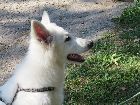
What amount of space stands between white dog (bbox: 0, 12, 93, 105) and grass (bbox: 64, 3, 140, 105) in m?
1.31

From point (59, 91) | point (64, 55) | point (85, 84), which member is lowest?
point (85, 84)

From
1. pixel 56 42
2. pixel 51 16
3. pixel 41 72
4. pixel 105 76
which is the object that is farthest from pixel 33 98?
pixel 51 16

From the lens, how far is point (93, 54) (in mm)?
6801

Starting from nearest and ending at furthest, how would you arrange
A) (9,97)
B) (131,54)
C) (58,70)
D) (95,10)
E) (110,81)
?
(9,97), (58,70), (110,81), (131,54), (95,10)

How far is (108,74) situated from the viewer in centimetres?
620

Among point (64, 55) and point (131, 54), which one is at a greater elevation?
point (64, 55)

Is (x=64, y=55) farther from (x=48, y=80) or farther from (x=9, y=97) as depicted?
(x=9, y=97)

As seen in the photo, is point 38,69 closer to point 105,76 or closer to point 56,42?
point 56,42

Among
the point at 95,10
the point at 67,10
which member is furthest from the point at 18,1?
the point at 95,10

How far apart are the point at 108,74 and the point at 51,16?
9.64ft

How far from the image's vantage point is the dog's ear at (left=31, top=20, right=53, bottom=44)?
410cm

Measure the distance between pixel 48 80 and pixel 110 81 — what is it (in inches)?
73.3

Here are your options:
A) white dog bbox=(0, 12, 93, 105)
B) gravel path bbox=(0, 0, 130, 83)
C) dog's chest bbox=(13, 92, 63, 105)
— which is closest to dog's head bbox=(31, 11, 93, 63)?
white dog bbox=(0, 12, 93, 105)

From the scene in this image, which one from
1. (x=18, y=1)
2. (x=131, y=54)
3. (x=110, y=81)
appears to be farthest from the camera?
(x=18, y=1)
